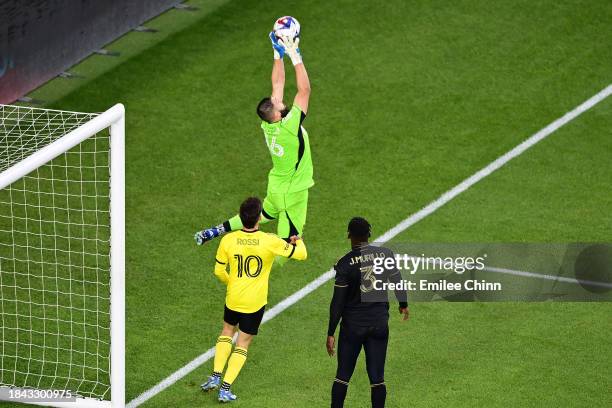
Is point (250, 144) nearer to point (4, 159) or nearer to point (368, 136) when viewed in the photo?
point (368, 136)

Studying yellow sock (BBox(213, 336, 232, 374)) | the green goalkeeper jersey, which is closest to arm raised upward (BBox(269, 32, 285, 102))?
the green goalkeeper jersey

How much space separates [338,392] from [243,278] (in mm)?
1322

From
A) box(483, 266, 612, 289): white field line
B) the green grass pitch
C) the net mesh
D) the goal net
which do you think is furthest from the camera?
box(483, 266, 612, 289): white field line

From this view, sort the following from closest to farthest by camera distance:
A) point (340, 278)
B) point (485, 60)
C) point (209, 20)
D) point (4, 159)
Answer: point (340, 278)
point (4, 159)
point (485, 60)
point (209, 20)

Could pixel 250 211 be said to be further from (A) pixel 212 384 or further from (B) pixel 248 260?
(A) pixel 212 384

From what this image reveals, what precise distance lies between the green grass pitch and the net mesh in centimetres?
36

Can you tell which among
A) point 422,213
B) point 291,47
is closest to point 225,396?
point 291,47

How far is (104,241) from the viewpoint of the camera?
1487cm

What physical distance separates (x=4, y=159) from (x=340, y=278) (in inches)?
177

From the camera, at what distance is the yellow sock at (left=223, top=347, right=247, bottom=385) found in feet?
40.0

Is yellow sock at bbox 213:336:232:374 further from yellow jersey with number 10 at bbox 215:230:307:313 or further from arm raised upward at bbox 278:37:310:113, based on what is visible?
arm raised upward at bbox 278:37:310:113

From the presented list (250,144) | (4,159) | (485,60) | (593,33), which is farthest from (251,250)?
(593,33)

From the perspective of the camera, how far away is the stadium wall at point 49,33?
17.3 metres

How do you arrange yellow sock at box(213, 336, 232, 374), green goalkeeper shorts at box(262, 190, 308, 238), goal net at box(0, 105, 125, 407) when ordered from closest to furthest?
1. goal net at box(0, 105, 125, 407)
2. yellow sock at box(213, 336, 232, 374)
3. green goalkeeper shorts at box(262, 190, 308, 238)
